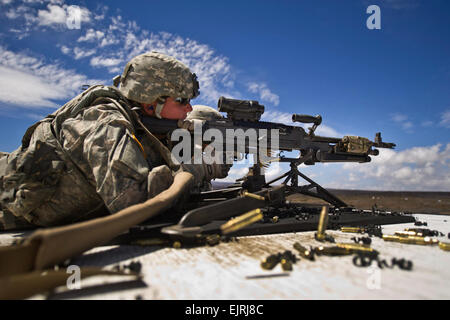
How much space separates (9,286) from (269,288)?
84 cm

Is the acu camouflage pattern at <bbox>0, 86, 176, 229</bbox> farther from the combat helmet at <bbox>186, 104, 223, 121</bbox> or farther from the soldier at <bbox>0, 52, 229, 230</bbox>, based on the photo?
the combat helmet at <bbox>186, 104, 223, 121</bbox>

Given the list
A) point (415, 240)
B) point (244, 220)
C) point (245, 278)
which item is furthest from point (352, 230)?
point (245, 278)

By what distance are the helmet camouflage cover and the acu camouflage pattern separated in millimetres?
456

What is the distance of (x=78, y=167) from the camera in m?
2.17

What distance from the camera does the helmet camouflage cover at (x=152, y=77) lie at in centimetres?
284

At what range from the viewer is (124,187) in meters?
1.73

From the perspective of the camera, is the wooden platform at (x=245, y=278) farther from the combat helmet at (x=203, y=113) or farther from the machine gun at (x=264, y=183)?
the combat helmet at (x=203, y=113)

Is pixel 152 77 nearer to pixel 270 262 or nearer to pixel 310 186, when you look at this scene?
pixel 270 262

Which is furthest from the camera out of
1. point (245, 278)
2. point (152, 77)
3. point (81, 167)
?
point (152, 77)

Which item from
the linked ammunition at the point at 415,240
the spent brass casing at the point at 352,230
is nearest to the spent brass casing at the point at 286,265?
the linked ammunition at the point at 415,240

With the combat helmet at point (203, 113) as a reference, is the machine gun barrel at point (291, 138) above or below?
below

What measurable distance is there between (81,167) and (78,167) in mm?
128
